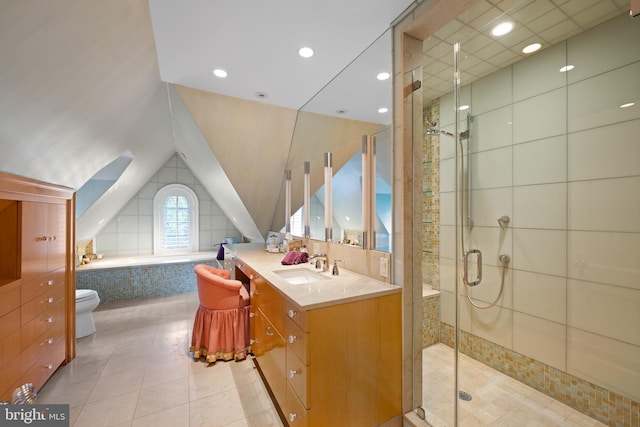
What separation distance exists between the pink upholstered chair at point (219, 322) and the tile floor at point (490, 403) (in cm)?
163

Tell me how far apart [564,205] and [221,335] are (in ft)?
9.43

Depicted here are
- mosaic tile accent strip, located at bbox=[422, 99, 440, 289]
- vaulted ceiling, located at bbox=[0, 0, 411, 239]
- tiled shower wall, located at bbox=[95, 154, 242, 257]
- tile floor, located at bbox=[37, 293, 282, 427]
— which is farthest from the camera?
tiled shower wall, located at bbox=[95, 154, 242, 257]

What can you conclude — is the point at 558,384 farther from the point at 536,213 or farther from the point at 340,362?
the point at 340,362

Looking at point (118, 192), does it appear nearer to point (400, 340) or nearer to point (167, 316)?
point (167, 316)

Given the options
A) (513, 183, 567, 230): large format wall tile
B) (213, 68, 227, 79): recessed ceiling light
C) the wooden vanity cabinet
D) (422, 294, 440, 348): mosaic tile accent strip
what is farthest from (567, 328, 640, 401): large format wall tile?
(213, 68, 227, 79): recessed ceiling light

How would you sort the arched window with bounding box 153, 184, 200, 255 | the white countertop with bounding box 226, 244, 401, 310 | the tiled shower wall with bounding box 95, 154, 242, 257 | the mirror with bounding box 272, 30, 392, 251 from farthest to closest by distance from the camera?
the arched window with bounding box 153, 184, 200, 255 → the tiled shower wall with bounding box 95, 154, 242, 257 → the mirror with bounding box 272, 30, 392, 251 → the white countertop with bounding box 226, 244, 401, 310

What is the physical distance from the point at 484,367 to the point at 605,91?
2084 mm

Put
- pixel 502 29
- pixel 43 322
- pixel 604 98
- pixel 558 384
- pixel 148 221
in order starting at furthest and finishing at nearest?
pixel 148 221, pixel 43 322, pixel 558 384, pixel 502 29, pixel 604 98

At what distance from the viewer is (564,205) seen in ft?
5.52

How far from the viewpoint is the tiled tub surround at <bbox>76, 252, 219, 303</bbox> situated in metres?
3.89

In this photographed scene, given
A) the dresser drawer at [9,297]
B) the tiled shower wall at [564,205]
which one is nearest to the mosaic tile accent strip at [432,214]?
the tiled shower wall at [564,205]

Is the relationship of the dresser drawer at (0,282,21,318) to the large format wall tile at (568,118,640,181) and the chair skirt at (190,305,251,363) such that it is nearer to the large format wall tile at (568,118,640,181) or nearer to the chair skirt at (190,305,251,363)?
the chair skirt at (190,305,251,363)

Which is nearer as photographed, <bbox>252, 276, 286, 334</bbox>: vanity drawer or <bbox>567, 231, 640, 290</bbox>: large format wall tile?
<bbox>567, 231, 640, 290</bbox>: large format wall tile

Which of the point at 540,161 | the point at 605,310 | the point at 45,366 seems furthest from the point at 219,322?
the point at 540,161
